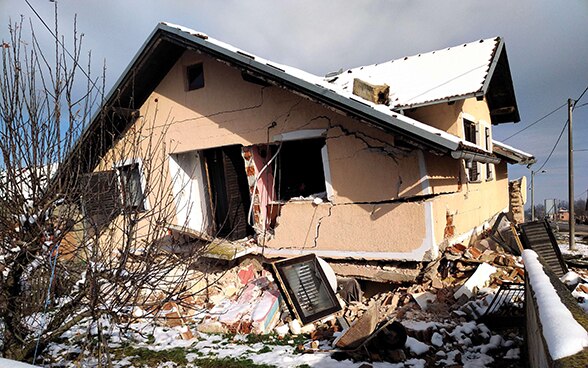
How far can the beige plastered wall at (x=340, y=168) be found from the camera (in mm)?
7016

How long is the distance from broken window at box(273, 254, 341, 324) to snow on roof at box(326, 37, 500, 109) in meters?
3.76

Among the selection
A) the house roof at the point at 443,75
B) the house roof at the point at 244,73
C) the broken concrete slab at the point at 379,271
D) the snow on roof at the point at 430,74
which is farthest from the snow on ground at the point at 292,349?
the house roof at the point at 443,75

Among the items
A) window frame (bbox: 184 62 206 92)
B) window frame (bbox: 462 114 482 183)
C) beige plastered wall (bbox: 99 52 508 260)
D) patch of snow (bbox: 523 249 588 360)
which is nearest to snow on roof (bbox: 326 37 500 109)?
beige plastered wall (bbox: 99 52 508 260)

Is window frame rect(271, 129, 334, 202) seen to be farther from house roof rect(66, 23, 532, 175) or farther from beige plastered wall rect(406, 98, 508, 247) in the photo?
beige plastered wall rect(406, 98, 508, 247)

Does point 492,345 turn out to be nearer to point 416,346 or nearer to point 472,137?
point 416,346

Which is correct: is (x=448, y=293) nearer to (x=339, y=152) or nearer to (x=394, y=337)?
(x=394, y=337)

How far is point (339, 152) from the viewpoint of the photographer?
763 cm

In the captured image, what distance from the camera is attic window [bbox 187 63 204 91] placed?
952 centimetres

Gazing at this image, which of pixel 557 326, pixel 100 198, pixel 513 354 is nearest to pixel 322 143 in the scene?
pixel 100 198

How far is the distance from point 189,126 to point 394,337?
693 cm

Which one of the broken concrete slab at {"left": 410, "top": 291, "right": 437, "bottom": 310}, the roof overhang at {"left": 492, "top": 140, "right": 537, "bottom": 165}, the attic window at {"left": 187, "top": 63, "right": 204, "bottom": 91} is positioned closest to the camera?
the broken concrete slab at {"left": 410, "top": 291, "right": 437, "bottom": 310}

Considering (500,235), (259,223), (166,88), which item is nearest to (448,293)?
(500,235)

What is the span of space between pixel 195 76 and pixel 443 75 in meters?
6.06

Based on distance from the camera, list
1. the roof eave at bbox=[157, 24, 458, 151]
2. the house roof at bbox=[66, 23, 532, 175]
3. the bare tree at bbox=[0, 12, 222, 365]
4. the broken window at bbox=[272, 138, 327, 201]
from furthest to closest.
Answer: the broken window at bbox=[272, 138, 327, 201] → the roof eave at bbox=[157, 24, 458, 151] → the house roof at bbox=[66, 23, 532, 175] → the bare tree at bbox=[0, 12, 222, 365]
